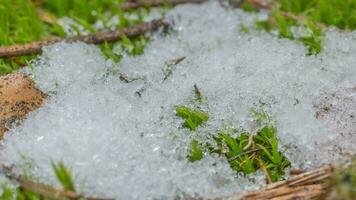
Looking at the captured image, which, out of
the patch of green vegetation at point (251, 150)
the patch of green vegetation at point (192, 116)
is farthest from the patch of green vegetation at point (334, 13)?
the patch of green vegetation at point (192, 116)

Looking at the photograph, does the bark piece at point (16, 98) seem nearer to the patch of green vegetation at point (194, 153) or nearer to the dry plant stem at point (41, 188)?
the dry plant stem at point (41, 188)

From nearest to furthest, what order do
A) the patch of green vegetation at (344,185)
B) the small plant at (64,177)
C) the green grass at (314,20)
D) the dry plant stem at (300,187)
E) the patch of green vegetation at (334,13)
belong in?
the patch of green vegetation at (344,185) → the small plant at (64,177) → the dry plant stem at (300,187) → the green grass at (314,20) → the patch of green vegetation at (334,13)

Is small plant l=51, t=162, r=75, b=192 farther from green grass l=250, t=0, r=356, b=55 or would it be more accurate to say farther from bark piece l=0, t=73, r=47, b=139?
green grass l=250, t=0, r=356, b=55

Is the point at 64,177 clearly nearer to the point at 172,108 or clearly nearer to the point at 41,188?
the point at 41,188

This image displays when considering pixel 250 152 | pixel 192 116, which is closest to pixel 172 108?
pixel 192 116

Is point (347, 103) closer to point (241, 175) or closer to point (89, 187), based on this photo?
point (241, 175)

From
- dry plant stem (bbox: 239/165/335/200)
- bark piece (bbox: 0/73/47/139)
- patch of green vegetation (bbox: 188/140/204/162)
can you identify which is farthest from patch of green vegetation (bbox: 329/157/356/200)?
bark piece (bbox: 0/73/47/139)

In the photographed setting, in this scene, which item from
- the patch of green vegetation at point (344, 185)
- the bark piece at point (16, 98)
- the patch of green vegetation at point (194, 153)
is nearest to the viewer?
the patch of green vegetation at point (344, 185)
